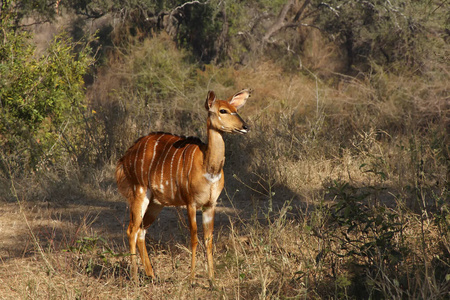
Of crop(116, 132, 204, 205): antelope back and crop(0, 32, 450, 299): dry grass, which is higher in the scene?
crop(116, 132, 204, 205): antelope back

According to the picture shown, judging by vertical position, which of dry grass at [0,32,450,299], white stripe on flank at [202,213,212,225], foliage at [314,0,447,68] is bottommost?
foliage at [314,0,447,68]

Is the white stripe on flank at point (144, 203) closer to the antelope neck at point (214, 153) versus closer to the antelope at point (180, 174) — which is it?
the antelope at point (180, 174)

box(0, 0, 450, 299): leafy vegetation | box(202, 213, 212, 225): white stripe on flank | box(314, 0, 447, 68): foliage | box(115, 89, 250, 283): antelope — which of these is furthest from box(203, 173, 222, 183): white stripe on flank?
box(314, 0, 447, 68): foliage

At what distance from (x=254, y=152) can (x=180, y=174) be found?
4041 mm

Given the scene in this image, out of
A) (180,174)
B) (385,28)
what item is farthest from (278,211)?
(385,28)

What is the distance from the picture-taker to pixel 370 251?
11.6 ft

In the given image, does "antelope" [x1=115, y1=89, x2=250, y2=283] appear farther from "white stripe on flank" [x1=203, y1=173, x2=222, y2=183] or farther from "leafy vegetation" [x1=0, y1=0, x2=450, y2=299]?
"leafy vegetation" [x1=0, y1=0, x2=450, y2=299]

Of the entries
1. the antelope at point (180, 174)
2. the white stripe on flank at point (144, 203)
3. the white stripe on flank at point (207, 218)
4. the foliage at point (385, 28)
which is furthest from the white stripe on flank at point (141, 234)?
the foliage at point (385, 28)

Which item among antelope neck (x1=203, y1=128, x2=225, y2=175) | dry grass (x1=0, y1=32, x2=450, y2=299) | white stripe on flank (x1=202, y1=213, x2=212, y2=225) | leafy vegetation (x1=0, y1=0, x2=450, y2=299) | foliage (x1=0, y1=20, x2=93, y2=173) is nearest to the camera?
dry grass (x1=0, y1=32, x2=450, y2=299)

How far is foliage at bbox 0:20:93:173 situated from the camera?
839 centimetres

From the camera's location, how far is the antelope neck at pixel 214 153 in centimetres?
396

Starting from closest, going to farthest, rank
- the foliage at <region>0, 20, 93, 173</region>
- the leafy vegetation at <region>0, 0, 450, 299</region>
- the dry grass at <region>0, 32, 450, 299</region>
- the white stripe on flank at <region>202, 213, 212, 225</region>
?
1. the dry grass at <region>0, 32, 450, 299</region>
2. the leafy vegetation at <region>0, 0, 450, 299</region>
3. the white stripe on flank at <region>202, 213, 212, 225</region>
4. the foliage at <region>0, 20, 93, 173</region>

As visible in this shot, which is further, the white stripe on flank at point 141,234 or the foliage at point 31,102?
the foliage at point 31,102

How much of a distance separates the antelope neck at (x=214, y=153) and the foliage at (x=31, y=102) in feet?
15.4
